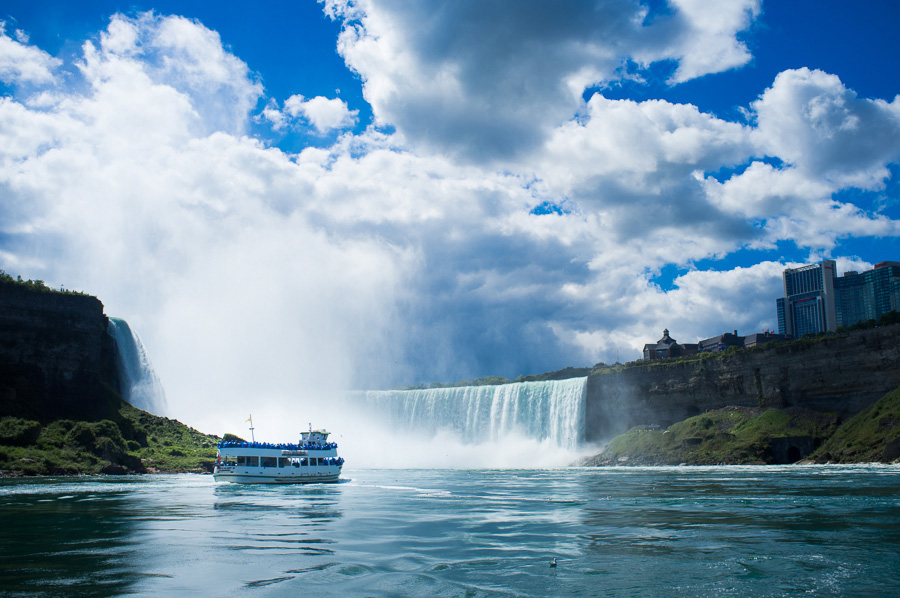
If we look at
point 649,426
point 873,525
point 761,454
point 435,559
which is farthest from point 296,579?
point 649,426

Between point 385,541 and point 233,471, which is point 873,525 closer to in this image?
point 385,541

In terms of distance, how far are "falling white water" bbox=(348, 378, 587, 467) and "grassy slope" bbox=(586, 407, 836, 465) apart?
27.0ft

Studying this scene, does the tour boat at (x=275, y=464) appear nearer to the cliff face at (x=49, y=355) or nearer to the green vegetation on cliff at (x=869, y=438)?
the cliff face at (x=49, y=355)

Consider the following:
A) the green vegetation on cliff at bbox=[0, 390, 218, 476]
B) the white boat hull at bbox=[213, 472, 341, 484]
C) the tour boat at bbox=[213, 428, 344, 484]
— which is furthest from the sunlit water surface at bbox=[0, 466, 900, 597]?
the green vegetation on cliff at bbox=[0, 390, 218, 476]

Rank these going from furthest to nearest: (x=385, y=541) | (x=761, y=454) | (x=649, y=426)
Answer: (x=649, y=426) < (x=761, y=454) < (x=385, y=541)

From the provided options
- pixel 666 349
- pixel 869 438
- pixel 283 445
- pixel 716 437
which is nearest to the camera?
pixel 283 445

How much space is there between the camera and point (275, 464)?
5588 centimetres

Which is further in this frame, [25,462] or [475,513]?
[25,462]

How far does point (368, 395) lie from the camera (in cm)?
12194

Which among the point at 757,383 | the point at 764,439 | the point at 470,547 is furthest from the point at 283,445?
the point at 757,383

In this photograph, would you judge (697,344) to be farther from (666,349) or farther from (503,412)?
(503,412)

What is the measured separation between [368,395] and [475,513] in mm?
96176

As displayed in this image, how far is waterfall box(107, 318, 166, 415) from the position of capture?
322 feet

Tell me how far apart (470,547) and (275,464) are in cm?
4133
